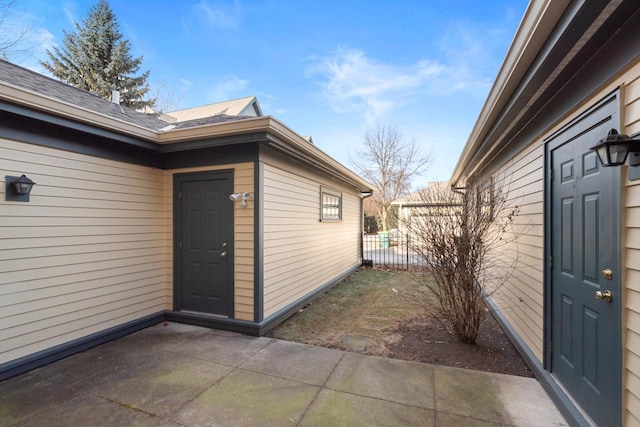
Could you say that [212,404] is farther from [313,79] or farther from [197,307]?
[313,79]

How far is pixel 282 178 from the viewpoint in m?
4.32

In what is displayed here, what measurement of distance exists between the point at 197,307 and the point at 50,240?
1.81m

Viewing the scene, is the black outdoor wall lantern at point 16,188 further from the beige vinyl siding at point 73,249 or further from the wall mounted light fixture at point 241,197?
the wall mounted light fixture at point 241,197

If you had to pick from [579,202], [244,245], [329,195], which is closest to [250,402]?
[244,245]

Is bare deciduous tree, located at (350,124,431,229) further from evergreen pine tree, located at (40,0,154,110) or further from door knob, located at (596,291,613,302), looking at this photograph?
door knob, located at (596,291,613,302)

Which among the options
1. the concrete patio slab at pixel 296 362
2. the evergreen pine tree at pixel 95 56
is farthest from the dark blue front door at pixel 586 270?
the evergreen pine tree at pixel 95 56

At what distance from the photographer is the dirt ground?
310cm

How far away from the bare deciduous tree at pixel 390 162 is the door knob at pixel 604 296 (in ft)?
53.6

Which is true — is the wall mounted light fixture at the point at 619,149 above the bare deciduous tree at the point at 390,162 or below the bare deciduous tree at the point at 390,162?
below

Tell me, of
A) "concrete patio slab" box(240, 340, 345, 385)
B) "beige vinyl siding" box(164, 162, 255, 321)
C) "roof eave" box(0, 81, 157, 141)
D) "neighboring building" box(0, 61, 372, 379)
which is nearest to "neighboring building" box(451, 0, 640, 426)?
"concrete patio slab" box(240, 340, 345, 385)

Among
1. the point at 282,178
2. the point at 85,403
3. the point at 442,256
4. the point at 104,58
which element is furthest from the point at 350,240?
the point at 104,58

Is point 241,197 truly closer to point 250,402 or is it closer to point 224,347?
point 224,347

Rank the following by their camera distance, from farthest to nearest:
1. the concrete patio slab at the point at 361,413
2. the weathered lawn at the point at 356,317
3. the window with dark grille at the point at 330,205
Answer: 1. the window with dark grille at the point at 330,205
2. the weathered lawn at the point at 356,317
3. the concrete patio slab at the point at 361,413

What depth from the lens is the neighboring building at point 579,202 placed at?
157 cm
